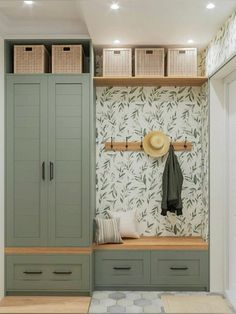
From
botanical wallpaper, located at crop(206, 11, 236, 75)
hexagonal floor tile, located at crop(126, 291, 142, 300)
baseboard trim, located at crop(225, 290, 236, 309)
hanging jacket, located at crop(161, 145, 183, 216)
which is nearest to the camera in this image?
botanical wallpaper, located at crop(206, 11, 236, 75)

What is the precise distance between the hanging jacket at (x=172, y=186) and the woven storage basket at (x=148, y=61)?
929mm

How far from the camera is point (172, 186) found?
13.9 ft

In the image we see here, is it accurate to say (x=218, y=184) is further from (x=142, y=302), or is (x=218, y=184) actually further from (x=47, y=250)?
(x=47, y=250)

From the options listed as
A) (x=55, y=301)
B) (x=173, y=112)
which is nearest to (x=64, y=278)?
(x=55, y=301)

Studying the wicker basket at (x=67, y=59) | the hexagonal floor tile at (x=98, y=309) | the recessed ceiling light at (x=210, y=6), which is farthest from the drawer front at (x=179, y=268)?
the recessed ceiling light at (x=210, y=6)

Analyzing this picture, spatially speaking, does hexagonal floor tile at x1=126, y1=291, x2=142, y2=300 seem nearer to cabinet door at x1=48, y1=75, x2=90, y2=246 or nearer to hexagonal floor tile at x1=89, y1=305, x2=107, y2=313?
hexagonal floor tile at x1=89, y1=305, x2=107, y2=313

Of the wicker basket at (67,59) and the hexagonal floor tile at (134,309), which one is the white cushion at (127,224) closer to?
the hexagonal floor tile at (134,309)

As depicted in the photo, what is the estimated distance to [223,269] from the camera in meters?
4.04

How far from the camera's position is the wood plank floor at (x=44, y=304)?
11.7 ft

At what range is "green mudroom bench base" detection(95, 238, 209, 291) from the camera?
160 inches

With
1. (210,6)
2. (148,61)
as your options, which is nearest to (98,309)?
(148,61)

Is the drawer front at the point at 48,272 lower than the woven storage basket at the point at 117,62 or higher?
lower

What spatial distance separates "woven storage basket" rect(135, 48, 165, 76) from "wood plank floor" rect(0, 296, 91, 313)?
2.51m

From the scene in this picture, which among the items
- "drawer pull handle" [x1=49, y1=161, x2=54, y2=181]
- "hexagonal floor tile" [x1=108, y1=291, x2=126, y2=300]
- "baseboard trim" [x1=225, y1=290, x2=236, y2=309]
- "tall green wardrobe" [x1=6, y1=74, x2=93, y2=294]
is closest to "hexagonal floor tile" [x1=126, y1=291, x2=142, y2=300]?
"hexagonal floor tile" [x1=108, y1=291, x2=126, y2=300]
